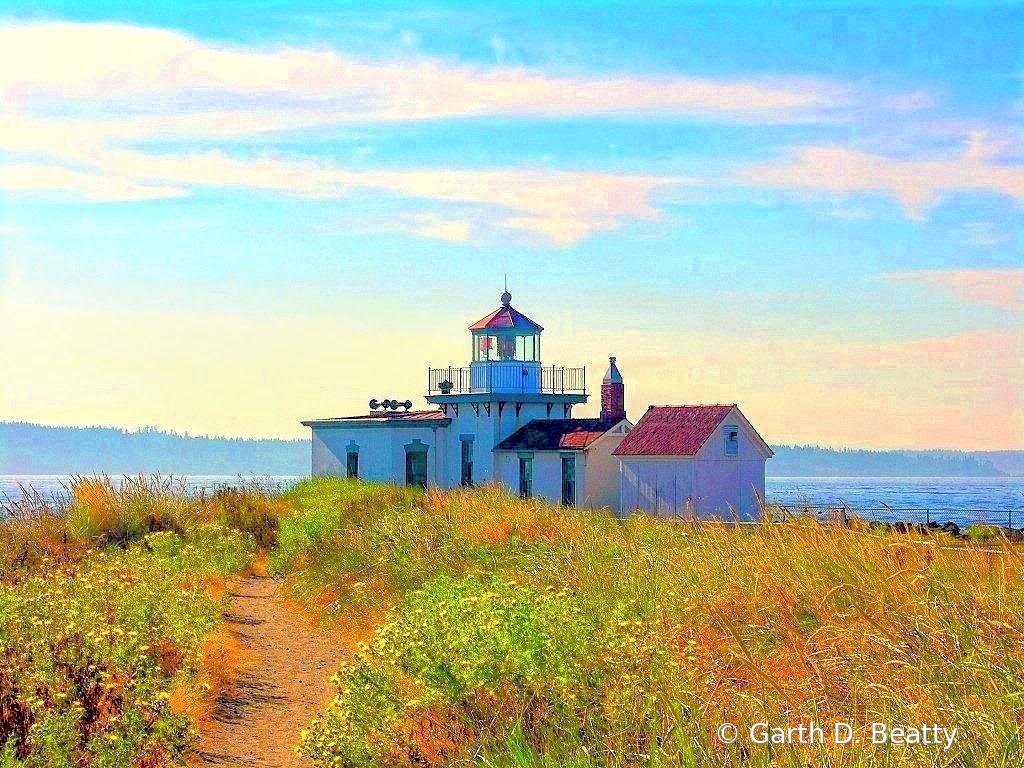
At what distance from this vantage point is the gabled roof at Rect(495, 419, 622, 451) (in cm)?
3691

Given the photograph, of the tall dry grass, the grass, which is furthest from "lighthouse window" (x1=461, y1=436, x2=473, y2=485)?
the tall dry grass

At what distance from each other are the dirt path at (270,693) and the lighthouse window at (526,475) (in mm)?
21362

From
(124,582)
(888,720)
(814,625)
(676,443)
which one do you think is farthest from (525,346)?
(888,720)

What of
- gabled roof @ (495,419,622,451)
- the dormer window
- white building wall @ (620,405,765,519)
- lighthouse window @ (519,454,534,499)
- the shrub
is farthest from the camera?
lighthouse window @ (519,454,534,499)

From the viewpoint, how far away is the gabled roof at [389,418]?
41250 mm

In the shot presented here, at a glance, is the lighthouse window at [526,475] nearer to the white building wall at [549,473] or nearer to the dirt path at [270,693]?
the white building wall at [549,473]

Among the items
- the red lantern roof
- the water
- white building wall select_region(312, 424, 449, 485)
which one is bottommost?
the water

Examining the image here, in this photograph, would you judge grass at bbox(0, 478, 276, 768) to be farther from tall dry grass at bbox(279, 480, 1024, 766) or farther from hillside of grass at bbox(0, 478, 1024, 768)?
tall dry grass at bbox(279, 480, 1024, 766)

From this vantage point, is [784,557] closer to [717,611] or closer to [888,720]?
[717,611]

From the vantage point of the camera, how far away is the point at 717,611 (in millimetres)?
9414

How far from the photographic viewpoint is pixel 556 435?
38.0 m

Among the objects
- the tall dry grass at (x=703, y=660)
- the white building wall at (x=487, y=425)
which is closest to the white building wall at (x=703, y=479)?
the white building wall at (x=487, y=425)

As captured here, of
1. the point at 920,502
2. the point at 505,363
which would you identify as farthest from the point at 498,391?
the point at 920,502

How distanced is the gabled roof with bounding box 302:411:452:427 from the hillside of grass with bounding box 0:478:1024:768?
27668 millimetres
